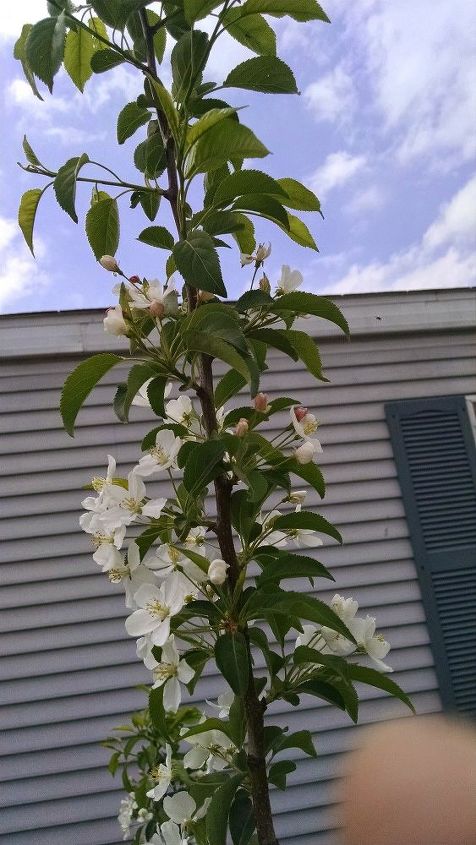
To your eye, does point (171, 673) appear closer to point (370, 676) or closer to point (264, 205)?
point (370, 676)

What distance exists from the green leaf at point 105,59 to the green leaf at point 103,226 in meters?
0.23

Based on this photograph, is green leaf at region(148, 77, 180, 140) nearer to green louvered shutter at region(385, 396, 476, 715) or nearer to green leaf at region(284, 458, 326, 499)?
green leaf at region(284, 458, 326, 499)

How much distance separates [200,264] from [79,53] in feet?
2.11

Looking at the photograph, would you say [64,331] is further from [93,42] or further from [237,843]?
[237,843]

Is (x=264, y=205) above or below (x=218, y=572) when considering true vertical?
above

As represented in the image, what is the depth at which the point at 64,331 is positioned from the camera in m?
3.06

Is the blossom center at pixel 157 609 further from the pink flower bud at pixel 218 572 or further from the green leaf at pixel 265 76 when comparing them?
the green leaf at pixel 265 76

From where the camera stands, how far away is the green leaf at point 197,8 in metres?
0.98

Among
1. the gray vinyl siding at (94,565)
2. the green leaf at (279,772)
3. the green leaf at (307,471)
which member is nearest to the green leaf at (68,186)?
the green leaf at (307,471)

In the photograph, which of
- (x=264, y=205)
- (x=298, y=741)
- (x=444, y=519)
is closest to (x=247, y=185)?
(x=264, y=205)

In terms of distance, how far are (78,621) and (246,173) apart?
2.37 metres

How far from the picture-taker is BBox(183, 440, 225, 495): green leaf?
854 mm

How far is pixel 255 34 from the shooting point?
117 centimetres

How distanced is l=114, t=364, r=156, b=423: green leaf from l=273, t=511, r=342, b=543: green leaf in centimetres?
26
